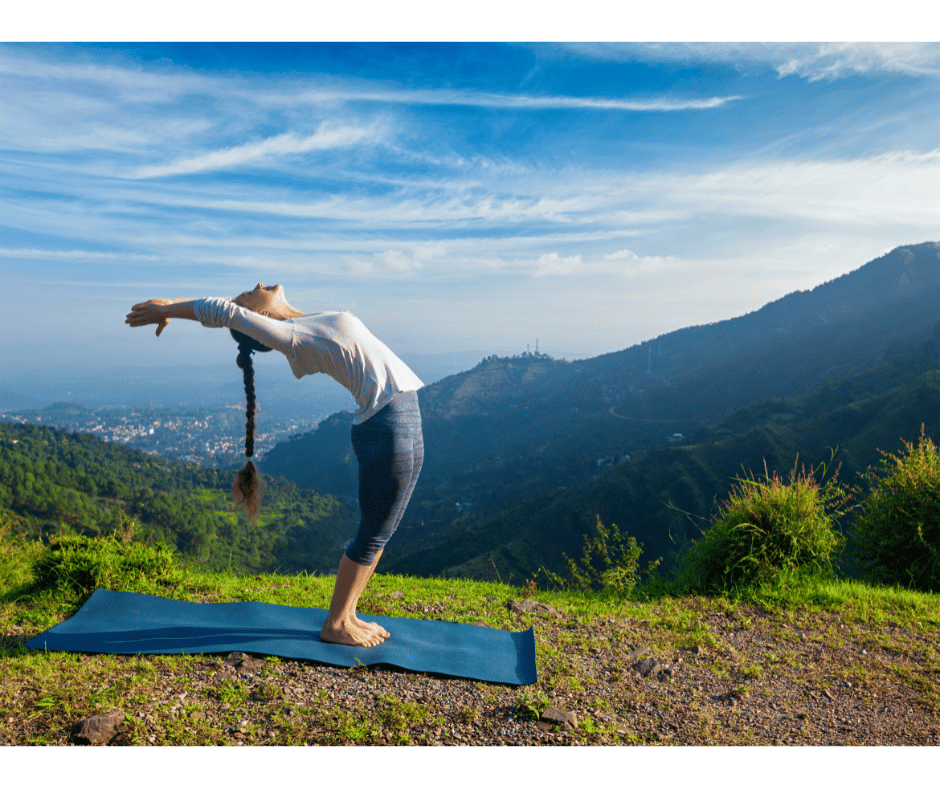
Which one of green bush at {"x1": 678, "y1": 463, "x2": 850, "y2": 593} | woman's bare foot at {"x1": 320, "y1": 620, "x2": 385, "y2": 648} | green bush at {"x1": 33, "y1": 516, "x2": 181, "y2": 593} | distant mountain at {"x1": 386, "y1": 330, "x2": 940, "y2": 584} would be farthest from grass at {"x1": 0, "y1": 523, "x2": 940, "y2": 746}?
distant mountain at {"x1": 386, "y1": 330, "x2": 940, "y2": 584}

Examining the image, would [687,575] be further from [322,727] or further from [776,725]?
[322,727]

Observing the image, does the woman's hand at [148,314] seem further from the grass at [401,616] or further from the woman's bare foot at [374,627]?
the woman's bare foot at [374,627]

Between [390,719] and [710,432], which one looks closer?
[390,719]

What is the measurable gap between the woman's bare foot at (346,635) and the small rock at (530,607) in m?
1.14

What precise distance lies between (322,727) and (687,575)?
3211 millimetres

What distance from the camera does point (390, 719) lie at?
2.22 m

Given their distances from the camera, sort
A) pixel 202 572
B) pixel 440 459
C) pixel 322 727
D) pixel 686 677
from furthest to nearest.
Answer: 1. pixel 440 459
2. pixel 202 572
3. pixel 686 677
4. pixel 322 727

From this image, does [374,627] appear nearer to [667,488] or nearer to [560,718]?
[560,718]

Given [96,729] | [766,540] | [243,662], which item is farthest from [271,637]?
[766,540]

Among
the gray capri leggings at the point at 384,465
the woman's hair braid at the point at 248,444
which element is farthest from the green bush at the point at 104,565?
the gray capri leggings at the point at 384,465

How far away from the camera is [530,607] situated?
3.75 metres

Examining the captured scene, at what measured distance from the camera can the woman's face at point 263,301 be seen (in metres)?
2.87

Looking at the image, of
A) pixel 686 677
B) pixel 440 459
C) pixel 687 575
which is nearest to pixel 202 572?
pixel 686 677

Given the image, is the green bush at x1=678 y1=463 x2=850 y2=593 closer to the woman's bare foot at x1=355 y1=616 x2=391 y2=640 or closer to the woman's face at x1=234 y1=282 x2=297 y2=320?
the woman's bare foot at x1=355 y1=616 x2=391 y2=640
